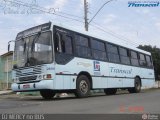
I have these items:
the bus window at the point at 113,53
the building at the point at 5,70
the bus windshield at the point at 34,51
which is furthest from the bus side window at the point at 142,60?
the building at the point at 5,70

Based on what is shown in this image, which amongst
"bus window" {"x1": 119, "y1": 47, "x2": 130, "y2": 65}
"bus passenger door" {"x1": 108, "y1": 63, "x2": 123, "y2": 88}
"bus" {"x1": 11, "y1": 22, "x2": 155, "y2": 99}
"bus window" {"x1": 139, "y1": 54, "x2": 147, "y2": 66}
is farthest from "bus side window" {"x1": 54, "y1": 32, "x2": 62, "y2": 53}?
"bus window" {"x1": 139, "y1": 54, "x2": 147, "y2": 66}

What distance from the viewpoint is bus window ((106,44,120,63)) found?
20255 mm

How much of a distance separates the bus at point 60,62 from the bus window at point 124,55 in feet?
7.43

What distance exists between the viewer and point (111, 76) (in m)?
20.0

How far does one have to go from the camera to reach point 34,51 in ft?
50.4

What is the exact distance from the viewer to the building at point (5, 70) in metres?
40.6

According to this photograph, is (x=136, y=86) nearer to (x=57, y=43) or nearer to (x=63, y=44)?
(x=63, y=44)

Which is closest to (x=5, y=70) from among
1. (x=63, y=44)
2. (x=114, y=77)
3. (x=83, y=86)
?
(x=114, y=77)

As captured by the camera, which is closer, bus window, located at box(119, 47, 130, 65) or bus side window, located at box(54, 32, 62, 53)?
bus side window, located at box(54, 32, 62, 53)

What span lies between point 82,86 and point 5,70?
26742 mm

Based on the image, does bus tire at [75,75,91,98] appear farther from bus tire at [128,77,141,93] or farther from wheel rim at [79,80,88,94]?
bus tire at [128,77,141,93]

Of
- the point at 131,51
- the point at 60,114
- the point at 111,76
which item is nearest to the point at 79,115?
the point at 60,114

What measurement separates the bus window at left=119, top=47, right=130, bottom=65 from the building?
20.0 m

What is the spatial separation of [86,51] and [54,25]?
8.94ft
